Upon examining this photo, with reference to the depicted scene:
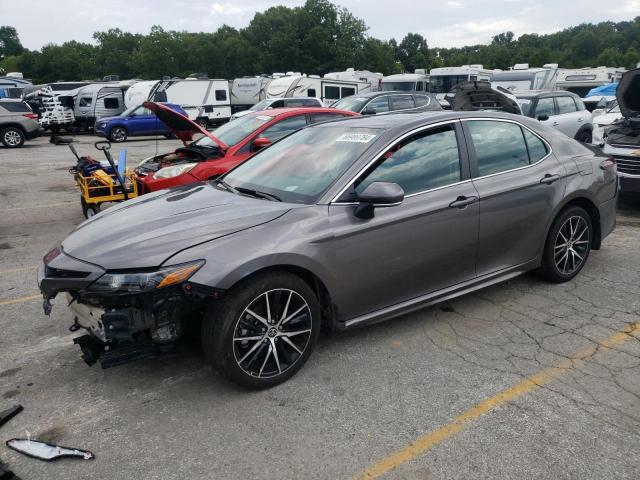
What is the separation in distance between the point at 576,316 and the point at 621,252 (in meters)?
2.08

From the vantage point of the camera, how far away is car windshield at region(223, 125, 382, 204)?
350cm

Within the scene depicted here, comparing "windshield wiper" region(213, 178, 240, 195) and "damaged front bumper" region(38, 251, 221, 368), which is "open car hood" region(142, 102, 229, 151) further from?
"damaged front bumper" region(38, 251, 221, 368)

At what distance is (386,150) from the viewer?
3555 millimetres

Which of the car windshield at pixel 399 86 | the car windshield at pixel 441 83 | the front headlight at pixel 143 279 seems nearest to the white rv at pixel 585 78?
the car windshield at pixel 441 83

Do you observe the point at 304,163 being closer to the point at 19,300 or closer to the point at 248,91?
the point at 19,300

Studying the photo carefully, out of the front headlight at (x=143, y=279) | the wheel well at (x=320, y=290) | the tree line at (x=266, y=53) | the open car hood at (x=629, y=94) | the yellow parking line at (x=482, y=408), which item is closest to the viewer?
the yellow parking line at (x=482, y=408)

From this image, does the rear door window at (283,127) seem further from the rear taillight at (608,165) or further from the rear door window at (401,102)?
the rear door window at (401,102)

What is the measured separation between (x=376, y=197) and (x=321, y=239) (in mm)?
434

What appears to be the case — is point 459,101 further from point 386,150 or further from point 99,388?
point 99,388

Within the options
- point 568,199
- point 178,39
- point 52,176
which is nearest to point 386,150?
point 568,199

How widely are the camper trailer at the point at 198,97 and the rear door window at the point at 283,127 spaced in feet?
62.6

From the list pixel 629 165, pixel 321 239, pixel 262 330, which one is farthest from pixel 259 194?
pixel 629 165

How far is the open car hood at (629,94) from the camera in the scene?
7.79 m

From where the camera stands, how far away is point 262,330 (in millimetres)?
3041
